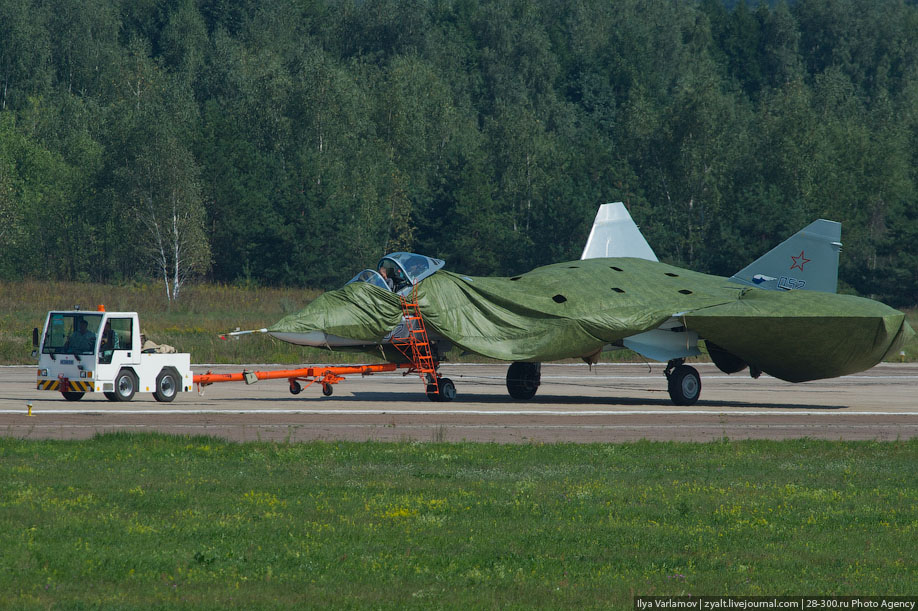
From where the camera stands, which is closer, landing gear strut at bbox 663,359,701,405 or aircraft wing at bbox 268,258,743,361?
aircraft wing at bbox 268,258,743,361

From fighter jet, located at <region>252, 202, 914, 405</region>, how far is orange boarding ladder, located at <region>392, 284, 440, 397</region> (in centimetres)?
5

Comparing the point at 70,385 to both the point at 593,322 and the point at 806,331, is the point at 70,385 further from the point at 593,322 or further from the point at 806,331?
the point at 806,331

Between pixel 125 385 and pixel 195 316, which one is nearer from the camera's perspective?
pixel 125 385

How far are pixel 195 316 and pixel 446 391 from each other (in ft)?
107

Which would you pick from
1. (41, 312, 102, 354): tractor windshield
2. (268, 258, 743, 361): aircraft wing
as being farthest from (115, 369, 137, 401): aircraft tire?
(268, 258, 743, 361): aircraft wing

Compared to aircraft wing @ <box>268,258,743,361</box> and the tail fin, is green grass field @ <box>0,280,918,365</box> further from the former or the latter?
the tail fin

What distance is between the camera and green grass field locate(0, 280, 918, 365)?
41.4 m

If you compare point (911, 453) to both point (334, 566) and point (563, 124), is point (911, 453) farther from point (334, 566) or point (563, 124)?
point (563, 124)

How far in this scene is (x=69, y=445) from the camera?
1614 centimetres

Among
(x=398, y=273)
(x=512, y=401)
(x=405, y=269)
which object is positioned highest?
(x=405, y=269)

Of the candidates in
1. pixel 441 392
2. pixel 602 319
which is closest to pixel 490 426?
pixel 441 392

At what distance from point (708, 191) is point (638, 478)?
7340 centimetres

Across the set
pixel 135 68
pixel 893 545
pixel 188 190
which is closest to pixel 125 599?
pixel 893 545

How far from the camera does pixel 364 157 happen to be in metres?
86.1
